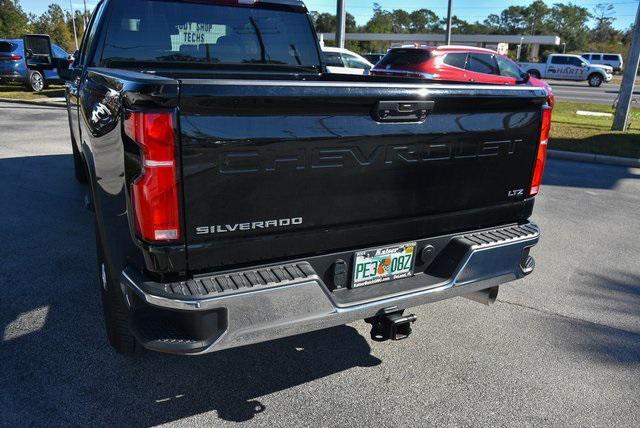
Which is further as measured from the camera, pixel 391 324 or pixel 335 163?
pixel 391 324

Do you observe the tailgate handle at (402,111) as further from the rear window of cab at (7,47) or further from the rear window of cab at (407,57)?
the rear window of cab at (7,47)

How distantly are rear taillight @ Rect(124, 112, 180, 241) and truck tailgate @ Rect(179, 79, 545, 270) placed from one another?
0.05 metres

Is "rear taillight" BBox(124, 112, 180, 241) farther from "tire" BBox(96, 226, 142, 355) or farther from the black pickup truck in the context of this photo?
"tire" BBox(96, 226, 142, 355)

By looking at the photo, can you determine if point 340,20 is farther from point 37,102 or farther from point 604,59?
point 604,59

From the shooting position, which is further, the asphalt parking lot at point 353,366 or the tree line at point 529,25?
the tree line at point 529,25

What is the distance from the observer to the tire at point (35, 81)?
18.9 meters

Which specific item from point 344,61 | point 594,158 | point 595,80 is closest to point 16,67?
point 344,61

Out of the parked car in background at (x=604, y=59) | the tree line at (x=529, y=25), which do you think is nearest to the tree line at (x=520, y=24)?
the tree line at (x=529, y=25)

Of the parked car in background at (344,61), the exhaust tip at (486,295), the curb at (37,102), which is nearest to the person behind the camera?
the exhaust tip at (486,295)

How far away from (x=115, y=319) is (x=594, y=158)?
30.2ft

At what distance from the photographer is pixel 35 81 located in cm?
1912

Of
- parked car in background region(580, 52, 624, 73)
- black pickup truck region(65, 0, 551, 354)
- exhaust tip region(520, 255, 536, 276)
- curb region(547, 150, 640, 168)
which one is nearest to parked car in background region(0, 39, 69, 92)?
curb region(547, 150, 640, 168)

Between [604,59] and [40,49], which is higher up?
[604,59]

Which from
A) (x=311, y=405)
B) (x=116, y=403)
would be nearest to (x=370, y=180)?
(x=311, y=405)
